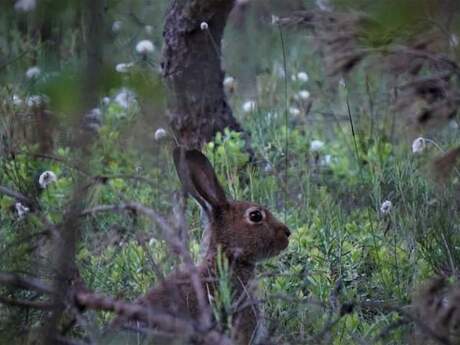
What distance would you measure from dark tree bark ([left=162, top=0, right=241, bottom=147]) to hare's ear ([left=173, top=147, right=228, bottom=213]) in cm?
223

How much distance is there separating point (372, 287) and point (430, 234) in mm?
426

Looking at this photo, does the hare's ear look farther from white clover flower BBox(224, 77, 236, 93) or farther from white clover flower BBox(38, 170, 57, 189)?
white clover flower BBox(224, 77, 236, 93)

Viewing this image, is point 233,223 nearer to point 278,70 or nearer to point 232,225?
point 232,225

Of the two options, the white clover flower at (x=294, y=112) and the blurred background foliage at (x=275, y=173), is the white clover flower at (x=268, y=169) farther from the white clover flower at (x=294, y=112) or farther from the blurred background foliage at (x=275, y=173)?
the white clover flower at (x=294, y=112)

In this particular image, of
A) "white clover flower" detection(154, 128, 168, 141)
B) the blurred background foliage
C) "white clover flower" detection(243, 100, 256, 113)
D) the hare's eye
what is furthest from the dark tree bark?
the hare's eye

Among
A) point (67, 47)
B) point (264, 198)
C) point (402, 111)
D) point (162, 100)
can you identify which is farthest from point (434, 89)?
point (67, 47)

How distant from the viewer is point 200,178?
17.6ft

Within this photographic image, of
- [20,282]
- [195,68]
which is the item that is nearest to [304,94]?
[195,68]

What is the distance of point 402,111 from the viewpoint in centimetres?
407

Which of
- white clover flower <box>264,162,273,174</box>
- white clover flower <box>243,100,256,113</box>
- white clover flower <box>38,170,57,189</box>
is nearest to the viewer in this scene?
white clover flower <box>38,170,57,189</box>

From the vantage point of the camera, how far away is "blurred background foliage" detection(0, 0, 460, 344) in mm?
3742

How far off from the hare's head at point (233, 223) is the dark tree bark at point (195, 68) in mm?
2222

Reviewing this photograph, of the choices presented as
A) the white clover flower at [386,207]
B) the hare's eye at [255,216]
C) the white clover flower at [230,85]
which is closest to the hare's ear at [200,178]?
the hare's eye at [255,216]

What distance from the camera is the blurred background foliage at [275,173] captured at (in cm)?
374
